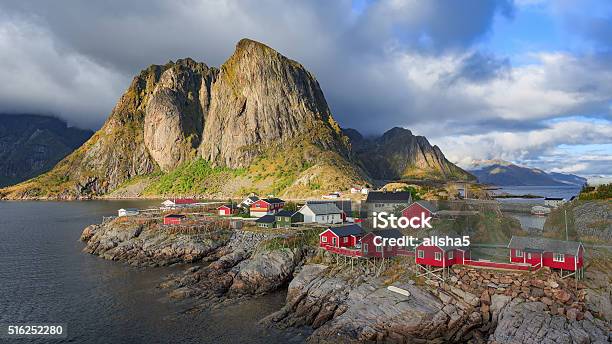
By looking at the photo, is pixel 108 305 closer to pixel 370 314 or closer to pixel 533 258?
pixel 370 314

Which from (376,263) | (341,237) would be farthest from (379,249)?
(341,237)

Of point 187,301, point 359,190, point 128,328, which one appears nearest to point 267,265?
point 187,301

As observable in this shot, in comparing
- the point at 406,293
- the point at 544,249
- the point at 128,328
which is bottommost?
the point at 128,328

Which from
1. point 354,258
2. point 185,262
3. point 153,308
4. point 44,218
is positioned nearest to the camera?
point 153,308

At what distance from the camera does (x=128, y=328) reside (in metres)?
40.4

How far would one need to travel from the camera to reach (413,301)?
3856cm

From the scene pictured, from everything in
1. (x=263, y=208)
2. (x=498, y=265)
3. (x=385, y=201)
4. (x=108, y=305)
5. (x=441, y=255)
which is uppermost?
(x=385, y=201)

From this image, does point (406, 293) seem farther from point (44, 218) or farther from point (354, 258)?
point (44, 218)

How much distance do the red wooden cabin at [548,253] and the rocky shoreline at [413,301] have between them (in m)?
1.83

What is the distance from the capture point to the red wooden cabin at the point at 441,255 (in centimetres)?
4225

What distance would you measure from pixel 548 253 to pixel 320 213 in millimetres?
43402

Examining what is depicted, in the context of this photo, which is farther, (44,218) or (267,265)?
(44,218)

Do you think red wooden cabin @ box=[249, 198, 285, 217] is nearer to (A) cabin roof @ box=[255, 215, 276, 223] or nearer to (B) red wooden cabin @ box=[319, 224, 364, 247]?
(A) cabin roof @ box=[255, 215, 276, 223]

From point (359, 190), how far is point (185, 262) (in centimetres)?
7952
